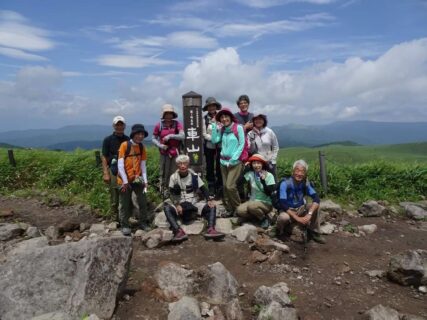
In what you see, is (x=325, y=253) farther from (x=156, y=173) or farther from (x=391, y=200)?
(x=156, y=173)

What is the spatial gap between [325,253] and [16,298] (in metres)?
5.92

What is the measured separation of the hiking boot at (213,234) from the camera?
27.1 ft

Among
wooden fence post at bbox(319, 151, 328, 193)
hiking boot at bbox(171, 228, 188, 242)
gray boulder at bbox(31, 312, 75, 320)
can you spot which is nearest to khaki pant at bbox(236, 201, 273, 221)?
hiking boot at bbox(171, 228, 188, 242)

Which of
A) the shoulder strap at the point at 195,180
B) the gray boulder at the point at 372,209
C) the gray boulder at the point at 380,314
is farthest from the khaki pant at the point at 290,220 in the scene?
the gray boulder at the point at 372,209

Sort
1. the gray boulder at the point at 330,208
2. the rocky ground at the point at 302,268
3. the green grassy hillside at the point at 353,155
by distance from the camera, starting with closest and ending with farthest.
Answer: the rocky ground at the point at 302,268, the gray boulder at the point at 330,208, the green grassy hillside at the point at 353,155

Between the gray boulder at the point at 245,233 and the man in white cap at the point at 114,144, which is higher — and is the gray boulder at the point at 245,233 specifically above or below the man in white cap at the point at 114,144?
below

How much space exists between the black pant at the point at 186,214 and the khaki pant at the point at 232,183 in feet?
2.48

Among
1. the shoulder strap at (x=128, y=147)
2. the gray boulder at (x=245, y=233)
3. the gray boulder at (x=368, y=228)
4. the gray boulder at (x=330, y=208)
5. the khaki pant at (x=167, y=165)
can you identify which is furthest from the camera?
the gray boulder at (x=330, y=208)

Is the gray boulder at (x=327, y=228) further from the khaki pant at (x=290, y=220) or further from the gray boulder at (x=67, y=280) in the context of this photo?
the gray boulder at (x=67, y=280)

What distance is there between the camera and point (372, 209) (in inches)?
442

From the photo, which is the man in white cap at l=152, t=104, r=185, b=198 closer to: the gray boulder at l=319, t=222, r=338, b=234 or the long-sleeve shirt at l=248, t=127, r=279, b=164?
the long-sleeve shirt at l=248, t=127, r=279, b=164

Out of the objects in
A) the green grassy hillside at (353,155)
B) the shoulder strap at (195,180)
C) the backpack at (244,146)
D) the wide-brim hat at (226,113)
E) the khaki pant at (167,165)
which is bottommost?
the green grassy hillside at (353,155)

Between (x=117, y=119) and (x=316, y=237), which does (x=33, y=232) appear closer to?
(x=117, y=119)

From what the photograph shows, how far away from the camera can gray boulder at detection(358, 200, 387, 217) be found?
1116 cm
